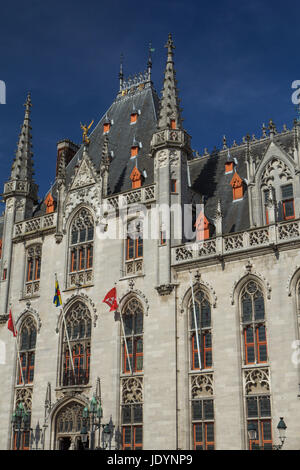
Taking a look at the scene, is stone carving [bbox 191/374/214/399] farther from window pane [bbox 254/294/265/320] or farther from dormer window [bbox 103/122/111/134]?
dormer window [bbox 103/122/111/134]

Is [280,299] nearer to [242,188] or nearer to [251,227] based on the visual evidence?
[251,227]

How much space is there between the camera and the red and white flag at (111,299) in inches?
1348

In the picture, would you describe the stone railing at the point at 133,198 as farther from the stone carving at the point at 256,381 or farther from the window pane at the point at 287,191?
the stone carving at the point at 256,381

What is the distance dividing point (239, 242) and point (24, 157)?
18476mm

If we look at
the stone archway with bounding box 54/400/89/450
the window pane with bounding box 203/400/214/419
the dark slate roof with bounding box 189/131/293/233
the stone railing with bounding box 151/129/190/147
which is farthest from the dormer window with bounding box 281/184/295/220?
the stone archway with bounding box 54/400/89/450

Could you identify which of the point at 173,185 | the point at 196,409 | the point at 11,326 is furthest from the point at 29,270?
the point at 196,409

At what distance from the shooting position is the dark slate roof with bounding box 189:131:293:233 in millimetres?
34453

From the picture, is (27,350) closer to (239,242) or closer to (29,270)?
(29,270)

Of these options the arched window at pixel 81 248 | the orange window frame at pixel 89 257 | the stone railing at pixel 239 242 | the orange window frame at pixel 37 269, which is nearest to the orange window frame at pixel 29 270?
the orange window frame at pixel 37 269

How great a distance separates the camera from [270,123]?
1425 inches

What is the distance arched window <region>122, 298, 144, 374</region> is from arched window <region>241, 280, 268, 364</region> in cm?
579

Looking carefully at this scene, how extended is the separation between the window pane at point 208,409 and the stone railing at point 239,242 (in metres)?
7.03
